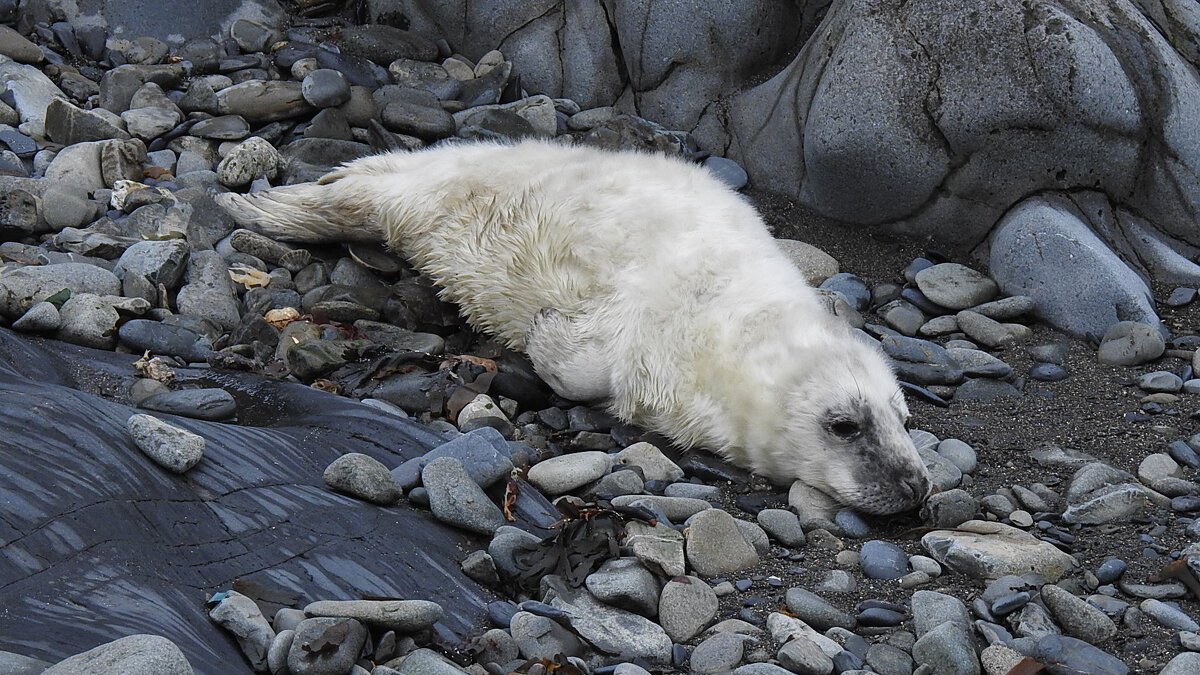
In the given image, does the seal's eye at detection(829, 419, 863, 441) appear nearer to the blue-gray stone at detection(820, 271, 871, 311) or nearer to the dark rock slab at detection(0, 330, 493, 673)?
the dark rock slab at detection(0, 330, 493, 673)

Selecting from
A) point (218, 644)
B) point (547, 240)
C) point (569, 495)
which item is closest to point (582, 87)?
point (547, 240)

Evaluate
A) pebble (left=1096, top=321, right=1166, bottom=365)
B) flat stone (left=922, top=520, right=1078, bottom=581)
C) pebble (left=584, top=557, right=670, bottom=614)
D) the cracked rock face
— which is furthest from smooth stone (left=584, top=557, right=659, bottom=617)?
the cracked rock face

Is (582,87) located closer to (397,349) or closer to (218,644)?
(397,349)

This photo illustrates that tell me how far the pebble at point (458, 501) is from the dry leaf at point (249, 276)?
222cm

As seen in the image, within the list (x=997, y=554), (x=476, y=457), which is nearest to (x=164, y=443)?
(x=476, y=457)

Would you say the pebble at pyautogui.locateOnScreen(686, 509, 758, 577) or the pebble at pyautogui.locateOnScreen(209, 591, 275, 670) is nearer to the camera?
the pebble at pyautogui.locateOnScreen(209, 591, 275, 670)

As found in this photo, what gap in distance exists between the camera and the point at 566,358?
4672 mm

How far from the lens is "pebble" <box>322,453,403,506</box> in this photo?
3.27 metres

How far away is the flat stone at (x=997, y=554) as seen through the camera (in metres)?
3.43

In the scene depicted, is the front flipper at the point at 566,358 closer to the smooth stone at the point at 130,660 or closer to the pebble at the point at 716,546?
the pebble at the point at 716,546

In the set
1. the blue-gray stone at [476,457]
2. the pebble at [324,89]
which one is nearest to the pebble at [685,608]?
the blue-gray stone at [476,457]

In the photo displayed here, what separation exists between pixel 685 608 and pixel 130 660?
1562mm

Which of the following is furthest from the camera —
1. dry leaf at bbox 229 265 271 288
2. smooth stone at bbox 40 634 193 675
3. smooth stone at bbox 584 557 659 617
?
dry leaf at bbox 229 265 271 288

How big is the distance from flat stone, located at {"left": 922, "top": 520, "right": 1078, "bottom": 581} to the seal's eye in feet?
1.74
